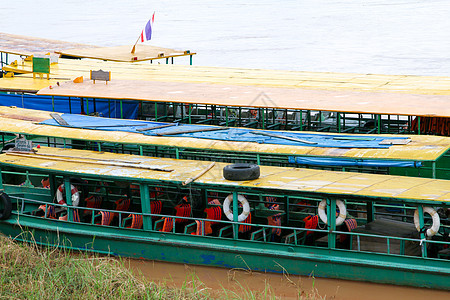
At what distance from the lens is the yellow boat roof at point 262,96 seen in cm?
1897

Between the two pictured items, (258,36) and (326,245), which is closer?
(326,245)

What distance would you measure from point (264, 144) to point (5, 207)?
6500 millimetres

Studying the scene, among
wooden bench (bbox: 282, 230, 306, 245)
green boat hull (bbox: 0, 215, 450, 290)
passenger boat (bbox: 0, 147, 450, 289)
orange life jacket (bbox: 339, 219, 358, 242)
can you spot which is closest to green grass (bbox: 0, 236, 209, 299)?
green boat hull (bbox: 0, 215, 450, 290)

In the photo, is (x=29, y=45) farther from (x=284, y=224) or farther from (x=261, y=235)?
(x=261, y=235)

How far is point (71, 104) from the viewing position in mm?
26031

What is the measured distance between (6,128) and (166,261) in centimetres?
735

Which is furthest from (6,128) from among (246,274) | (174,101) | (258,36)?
(258,36)

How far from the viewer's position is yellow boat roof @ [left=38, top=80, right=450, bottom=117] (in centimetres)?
1897

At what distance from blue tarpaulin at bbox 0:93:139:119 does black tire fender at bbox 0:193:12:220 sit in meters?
8.31

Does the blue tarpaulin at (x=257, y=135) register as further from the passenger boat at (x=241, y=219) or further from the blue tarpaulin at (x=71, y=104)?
the blue tarpaulin at (x=71, y=104)

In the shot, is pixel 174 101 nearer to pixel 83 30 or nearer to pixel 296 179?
pixel 296 179

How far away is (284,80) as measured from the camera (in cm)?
2422

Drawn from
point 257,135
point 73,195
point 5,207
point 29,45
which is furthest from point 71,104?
point 29,45

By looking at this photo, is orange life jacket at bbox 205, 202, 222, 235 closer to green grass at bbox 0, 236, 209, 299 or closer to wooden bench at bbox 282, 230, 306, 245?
wooden bench at bbox 282, 230, 306, 245
